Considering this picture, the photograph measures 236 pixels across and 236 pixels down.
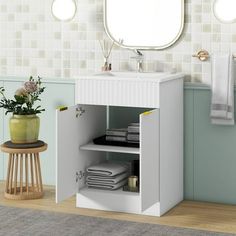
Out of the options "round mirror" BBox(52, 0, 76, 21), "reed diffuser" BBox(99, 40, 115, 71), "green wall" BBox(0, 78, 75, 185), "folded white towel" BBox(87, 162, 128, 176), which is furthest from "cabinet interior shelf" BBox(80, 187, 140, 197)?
"round mirror" BBox(52, 0, 76, 21)

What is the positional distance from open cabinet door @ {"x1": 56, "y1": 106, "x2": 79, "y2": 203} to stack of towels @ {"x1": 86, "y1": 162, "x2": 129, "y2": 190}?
0.45ft

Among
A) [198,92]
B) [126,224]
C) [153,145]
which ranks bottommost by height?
[126,224]

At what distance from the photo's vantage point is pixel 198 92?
516 cm

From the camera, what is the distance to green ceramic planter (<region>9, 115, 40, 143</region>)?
206 inches

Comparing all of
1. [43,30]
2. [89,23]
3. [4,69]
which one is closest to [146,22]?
[89,23]

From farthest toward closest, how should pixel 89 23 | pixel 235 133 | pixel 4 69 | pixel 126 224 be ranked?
pixel 4 69 < pixel 89 23 < pixel 235 133 < pixel 126 224

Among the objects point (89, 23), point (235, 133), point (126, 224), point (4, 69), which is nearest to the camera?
point (126, 224)

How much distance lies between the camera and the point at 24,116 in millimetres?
5258

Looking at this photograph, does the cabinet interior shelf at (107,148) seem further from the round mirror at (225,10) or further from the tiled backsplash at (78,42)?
the round mirror at (225,10)

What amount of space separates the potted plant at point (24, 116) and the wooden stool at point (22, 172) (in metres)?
0.07

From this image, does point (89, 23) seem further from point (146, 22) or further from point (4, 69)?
point (4, 69)

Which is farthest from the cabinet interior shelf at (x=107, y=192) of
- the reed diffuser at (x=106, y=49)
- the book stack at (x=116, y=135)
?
the reed diffuser at (x=106, y=49)

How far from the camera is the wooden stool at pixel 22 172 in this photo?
5219 millimetres

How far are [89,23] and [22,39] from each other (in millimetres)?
596
